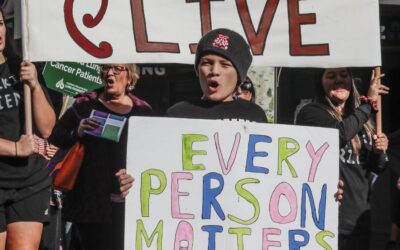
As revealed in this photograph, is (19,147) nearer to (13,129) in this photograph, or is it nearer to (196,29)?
(13,129)

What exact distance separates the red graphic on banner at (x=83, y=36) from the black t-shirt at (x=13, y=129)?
37 centimetres

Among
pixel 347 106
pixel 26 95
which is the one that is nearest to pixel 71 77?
pixel 347 106

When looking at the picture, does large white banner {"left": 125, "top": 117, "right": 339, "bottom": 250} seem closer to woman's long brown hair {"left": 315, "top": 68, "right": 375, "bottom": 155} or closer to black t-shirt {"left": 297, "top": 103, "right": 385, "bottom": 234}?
black t-shirt {"left": 297, "top": 103, "right": 385, "bottom": 234}

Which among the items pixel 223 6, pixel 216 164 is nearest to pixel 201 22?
pixel 223 6

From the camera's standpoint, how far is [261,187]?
15.8ft

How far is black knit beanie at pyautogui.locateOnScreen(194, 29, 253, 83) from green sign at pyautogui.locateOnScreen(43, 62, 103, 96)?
4.16m

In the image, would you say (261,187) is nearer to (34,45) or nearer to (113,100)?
(34,45)

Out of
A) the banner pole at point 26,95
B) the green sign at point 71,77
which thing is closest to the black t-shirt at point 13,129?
the banner pole at point 26,95

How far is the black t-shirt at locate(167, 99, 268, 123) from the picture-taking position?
4.91 m

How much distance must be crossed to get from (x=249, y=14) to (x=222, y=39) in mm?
799

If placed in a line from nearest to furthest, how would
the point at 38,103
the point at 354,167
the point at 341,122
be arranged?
the point at 38,103, the point at 341,122, the point at 354,167

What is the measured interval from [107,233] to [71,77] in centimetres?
284

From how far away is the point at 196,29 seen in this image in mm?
5605

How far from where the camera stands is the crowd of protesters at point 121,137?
493 centimetres
